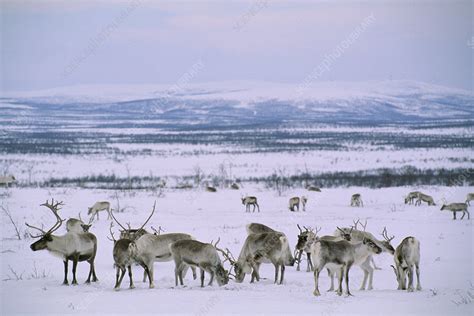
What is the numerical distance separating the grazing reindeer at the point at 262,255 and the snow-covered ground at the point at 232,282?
0.43m

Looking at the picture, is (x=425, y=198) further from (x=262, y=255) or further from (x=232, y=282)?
(x=232, y=282)

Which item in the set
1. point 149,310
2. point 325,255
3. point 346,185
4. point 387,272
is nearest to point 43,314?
point 149,310

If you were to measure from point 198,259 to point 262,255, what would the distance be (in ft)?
5.51

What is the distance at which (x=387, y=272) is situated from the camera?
1444 cm

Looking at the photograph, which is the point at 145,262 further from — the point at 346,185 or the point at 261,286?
the point at 346,185

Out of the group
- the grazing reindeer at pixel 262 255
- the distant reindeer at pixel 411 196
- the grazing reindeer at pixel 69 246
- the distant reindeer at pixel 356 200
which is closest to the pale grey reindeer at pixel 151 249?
the grazing reindeer at pixel 69 246

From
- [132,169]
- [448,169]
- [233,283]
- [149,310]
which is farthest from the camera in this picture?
[132,169]

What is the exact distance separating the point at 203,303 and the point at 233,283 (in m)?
2.40

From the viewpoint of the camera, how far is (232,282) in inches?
509

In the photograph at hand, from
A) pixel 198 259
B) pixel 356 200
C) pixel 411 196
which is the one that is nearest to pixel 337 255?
pixel 198 259

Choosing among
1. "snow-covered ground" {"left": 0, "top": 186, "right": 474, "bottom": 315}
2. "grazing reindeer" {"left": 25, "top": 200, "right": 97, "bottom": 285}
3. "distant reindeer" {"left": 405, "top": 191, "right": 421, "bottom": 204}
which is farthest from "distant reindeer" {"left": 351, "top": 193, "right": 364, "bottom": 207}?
"grazing reindeer" {"left": 25, "top": 200, "right": 97, "bottom": 285}

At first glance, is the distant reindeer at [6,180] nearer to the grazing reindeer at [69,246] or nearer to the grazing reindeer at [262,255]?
the grazing reindeer at [69,246]

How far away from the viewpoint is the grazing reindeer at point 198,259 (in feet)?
39.6

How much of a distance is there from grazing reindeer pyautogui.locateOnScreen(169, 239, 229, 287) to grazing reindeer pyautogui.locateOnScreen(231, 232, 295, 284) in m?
0.91
